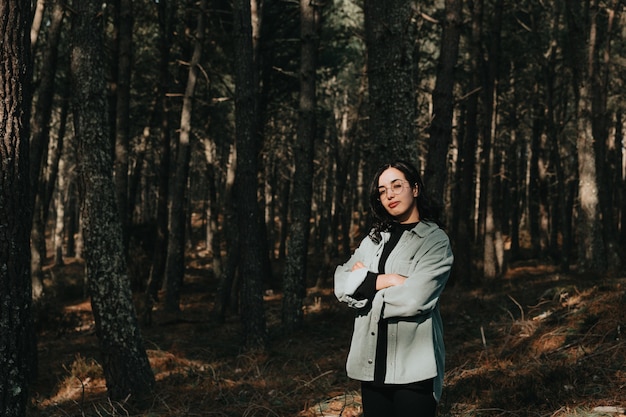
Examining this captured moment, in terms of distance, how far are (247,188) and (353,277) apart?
6527 millimetres

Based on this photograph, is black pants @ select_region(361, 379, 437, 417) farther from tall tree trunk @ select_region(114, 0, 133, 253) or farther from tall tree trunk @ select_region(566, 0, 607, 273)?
tall tree trunk @ select_region(566, 0, 607, 273)

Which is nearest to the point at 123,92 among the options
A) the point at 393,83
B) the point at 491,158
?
the point at 393,83

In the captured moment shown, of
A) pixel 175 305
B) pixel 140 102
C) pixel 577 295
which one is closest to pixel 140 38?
Answer: pixel 140 102

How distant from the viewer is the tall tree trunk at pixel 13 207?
4105 millimetres

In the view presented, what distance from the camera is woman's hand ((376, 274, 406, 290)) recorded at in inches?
127

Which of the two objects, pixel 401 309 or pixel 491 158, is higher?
pixel 491 158

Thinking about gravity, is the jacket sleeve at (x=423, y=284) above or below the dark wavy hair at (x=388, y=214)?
below

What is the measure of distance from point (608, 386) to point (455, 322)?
5.58 meters

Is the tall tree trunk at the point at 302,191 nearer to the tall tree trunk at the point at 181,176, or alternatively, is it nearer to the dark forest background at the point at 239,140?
the dark forest background at the point at 239,140

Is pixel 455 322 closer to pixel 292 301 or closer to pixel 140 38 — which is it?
pixel 292 301

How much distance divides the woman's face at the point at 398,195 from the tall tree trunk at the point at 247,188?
6292mm

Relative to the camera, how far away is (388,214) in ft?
11.6

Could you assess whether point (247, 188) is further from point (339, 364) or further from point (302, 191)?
point (339, 364)

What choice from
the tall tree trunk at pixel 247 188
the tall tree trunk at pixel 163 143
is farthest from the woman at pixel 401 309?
the tall tree trunk at pixel 163 143
